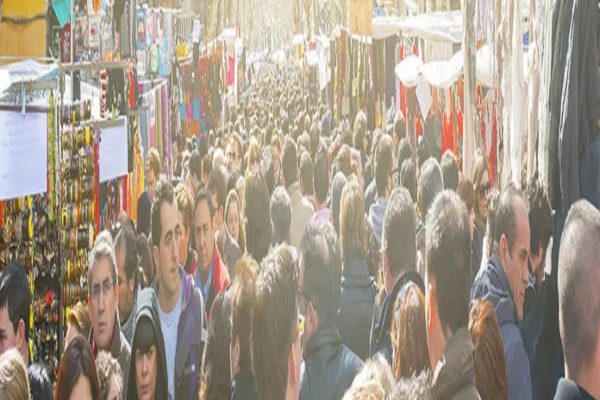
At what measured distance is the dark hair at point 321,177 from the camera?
12.0 ft

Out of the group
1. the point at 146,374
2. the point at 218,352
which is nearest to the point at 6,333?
the point at 146,374

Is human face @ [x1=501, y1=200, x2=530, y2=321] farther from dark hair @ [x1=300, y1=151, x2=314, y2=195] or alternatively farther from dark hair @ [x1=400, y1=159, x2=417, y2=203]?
dark hair @ [x1=300, y1=151, x2=314, y2=195]

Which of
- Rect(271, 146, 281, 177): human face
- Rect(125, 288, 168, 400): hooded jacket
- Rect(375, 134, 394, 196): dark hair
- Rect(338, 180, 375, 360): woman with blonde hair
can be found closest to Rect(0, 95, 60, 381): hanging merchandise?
Rect(125, 288, 168, 400): hooded jacket

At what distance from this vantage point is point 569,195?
325cm

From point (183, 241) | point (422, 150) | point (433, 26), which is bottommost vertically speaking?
point (183, 241)

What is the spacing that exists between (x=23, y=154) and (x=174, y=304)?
679 mm

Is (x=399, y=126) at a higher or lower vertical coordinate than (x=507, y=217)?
higher

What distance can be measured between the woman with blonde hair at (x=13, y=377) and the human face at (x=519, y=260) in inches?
62.6

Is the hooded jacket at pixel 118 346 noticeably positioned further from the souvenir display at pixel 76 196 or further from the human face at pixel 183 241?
the human face at pixel 183 241

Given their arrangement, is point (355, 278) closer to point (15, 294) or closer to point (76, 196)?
point (76, 196)

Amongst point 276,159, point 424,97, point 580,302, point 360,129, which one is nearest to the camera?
point 580,302

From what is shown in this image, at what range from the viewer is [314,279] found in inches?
144

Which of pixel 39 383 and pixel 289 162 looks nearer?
pixel 289 162

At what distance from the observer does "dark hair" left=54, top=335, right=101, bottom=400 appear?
405 centimetres
